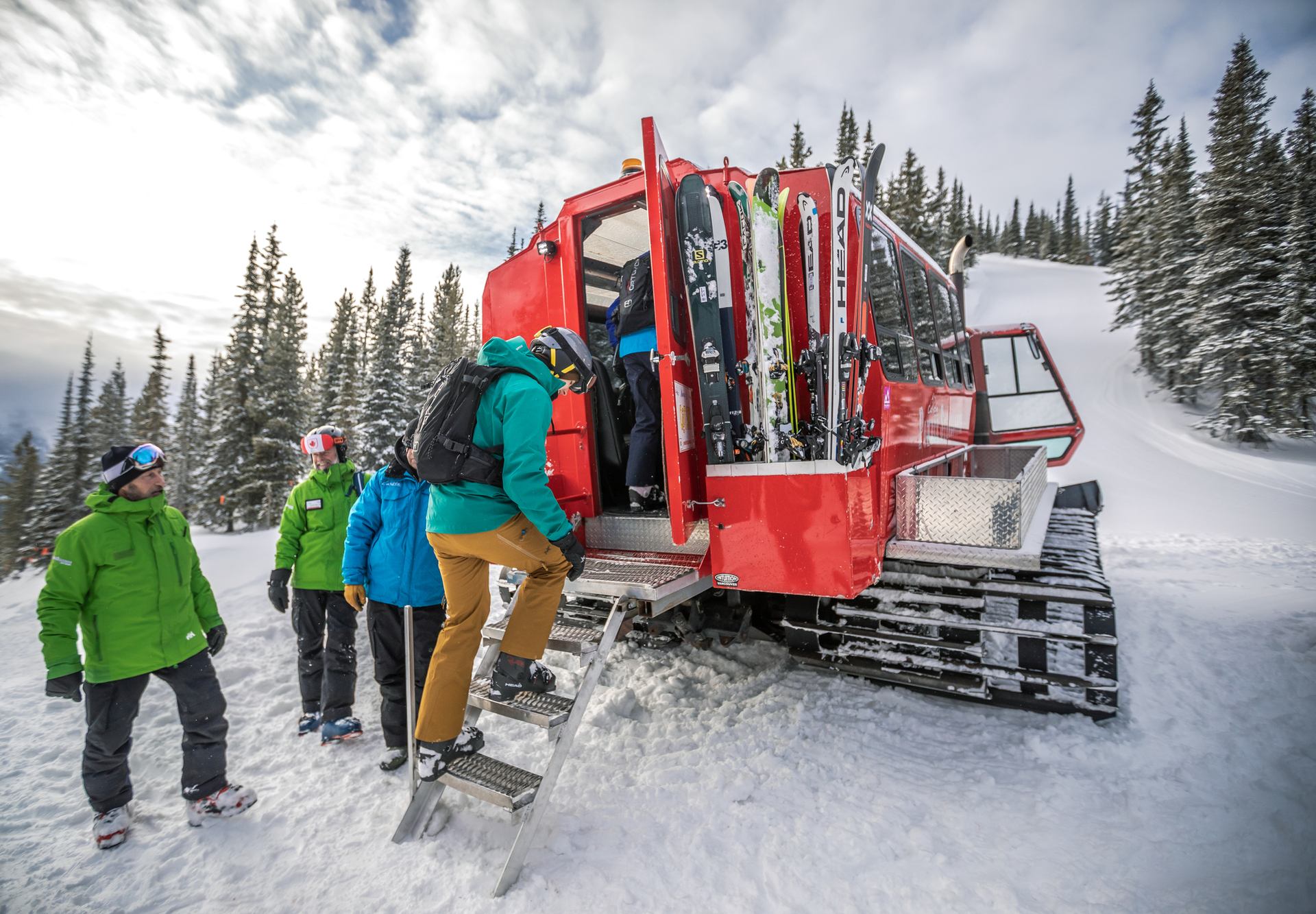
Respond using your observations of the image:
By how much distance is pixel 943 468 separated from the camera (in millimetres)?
5309

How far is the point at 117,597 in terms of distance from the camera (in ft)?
9.25

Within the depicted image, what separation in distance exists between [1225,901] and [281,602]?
193 inches

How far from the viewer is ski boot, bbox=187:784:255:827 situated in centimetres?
283

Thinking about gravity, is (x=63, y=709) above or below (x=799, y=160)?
below

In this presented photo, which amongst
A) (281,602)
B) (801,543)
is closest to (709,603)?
(801,543)

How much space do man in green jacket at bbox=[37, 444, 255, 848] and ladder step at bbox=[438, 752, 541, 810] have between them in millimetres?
1193

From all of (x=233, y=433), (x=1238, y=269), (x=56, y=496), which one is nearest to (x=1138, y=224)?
(x=1238, y=269)

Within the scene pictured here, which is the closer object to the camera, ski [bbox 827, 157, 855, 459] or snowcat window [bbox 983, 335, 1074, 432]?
ski [bbox 827, 157, 855, 459]

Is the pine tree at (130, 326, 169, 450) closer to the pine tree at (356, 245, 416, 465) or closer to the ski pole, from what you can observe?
the pine tree at (356, 245, 416, 465)

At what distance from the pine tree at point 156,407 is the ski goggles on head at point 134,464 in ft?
147

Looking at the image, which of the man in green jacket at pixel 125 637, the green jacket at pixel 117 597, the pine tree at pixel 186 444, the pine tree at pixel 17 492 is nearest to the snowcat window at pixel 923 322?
the man in green jacket at pixel 125 637

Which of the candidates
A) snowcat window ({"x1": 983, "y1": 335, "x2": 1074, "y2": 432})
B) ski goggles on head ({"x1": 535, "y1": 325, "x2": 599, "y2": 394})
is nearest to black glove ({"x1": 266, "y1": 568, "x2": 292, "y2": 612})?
ski goggles on head ({"x1": 535, "y1": 325, "x2": 599, "y2": 394})

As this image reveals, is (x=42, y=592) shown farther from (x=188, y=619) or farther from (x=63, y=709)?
(x=63, y=709)

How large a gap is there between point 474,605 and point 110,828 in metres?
1.88
